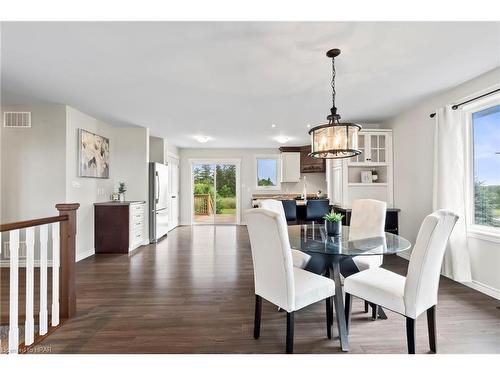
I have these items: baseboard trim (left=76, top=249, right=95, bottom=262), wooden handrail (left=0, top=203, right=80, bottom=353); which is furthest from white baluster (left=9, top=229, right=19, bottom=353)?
baseboard trim (left=76, top=249, right=95, bottom=262)

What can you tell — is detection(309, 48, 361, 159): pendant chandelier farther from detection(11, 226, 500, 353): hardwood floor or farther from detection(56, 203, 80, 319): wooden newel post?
detection(56, 203, 80, 319): wooden newel post

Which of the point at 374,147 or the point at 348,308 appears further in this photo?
the point at 374,147

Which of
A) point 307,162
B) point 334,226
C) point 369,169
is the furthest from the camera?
point 307,162

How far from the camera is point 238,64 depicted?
2500 mm

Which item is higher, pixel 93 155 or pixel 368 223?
pixel 93 155

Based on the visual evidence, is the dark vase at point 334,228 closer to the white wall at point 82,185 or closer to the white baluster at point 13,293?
the white baluster at point 13,293

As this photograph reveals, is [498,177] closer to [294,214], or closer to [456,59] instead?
[456,59]

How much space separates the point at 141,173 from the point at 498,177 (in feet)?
18.1

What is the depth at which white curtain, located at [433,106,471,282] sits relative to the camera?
2986 mm

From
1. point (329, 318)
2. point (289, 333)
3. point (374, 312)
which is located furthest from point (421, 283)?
point (289, 333)

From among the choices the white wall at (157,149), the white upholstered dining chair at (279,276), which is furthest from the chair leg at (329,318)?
the white wall at (157,149)

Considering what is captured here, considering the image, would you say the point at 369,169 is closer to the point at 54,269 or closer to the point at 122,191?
the point at 122,191

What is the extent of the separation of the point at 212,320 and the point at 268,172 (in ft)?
19.6
